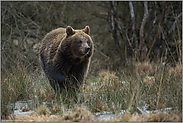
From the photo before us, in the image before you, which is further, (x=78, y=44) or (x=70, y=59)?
(x=70, y=59)

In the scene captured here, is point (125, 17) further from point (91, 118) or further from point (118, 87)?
point (91, 118)

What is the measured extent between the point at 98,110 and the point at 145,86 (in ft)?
4.41

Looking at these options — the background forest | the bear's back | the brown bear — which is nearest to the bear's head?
the brown bear

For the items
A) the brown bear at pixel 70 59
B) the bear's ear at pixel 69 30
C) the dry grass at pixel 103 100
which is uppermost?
the bear's ear at pixel 69 30

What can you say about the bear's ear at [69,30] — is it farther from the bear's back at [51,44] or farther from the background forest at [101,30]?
the background forest at [101,30]

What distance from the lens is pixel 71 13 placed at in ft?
35.6

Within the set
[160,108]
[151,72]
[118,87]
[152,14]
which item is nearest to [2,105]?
[118,87]

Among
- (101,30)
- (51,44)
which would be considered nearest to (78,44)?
(51,44)

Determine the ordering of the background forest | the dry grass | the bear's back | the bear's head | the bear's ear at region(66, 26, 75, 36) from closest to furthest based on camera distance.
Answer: the dry grass, the bear's head, the bear's ear at region(66, 26, 75, 36), the bear's back, the background forest

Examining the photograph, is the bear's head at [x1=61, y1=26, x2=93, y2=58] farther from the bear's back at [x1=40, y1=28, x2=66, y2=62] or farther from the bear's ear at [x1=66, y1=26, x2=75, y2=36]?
the bear's back at [x1=40, y1=28, x2=66, y2=62]

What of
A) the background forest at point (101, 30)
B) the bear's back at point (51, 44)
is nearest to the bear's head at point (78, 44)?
the bear's back at point (51, 44)

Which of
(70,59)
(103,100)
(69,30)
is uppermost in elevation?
(69,30)

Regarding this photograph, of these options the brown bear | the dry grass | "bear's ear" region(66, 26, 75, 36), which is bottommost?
the dry grass

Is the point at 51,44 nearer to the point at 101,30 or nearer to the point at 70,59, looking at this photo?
the point at 70,59
